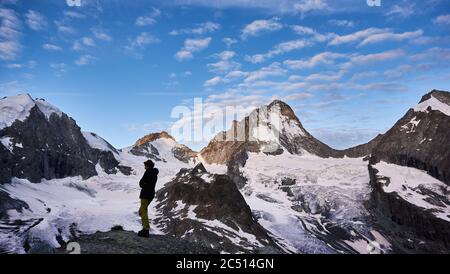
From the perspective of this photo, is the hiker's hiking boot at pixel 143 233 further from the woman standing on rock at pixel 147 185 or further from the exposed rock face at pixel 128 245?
the woman standing on rock at pixel 147 185

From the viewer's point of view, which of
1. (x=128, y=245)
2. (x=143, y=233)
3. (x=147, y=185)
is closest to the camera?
(x=128, y=245)

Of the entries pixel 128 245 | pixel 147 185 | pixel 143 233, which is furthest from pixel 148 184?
pixel 128 245

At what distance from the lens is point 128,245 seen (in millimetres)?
27344

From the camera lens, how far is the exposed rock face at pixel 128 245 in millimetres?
26141

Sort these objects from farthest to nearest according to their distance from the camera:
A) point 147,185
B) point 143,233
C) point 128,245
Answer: point 143,233, point 147,185, point 128,245

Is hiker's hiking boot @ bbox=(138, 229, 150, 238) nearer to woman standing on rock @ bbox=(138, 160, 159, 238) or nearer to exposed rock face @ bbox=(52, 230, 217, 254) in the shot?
exposed rock face @ bbox=(52, 230, 217, 254)

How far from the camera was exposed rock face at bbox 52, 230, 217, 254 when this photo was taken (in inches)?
1029

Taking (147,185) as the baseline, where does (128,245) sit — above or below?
below

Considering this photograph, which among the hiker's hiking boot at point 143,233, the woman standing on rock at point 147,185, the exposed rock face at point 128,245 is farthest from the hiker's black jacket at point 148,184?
the exposed rock face at point 128,245

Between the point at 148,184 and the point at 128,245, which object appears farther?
the point at 148,184

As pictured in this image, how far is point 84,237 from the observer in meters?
30.7

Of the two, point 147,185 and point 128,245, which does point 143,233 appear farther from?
point 147,185
